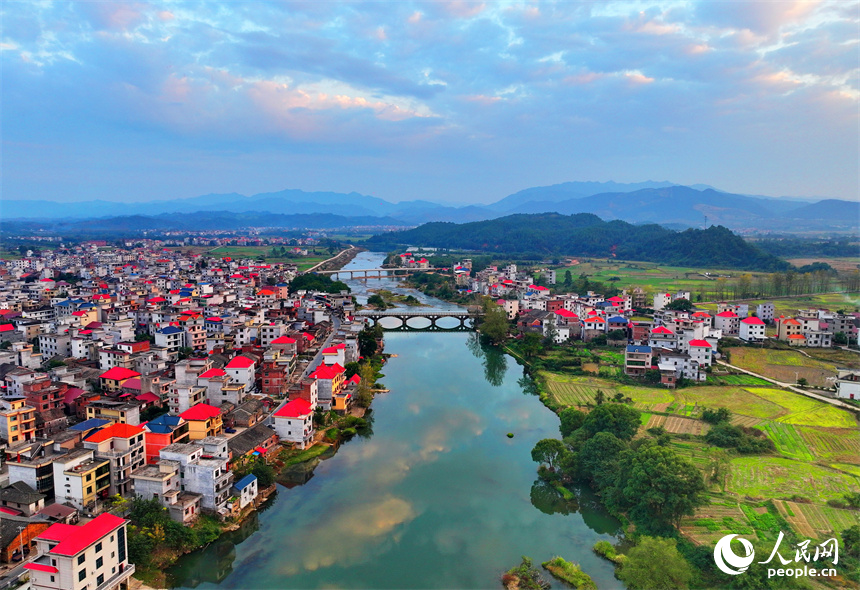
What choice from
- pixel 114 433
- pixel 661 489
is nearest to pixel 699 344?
pixel 661 489

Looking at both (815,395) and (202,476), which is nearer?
(202,476)

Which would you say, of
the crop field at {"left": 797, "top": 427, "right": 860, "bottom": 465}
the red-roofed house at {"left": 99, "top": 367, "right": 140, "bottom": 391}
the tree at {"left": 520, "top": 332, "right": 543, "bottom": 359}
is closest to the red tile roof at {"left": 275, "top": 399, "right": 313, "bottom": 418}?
the red-roofed house at {"left": 99, "top": 367, "right": 140, "bottom": 391}

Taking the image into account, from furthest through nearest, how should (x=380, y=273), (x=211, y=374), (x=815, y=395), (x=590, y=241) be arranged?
(x=590, y=241) → (x=380, y=273) → (x=815, y=395) → (x=211, y=374)

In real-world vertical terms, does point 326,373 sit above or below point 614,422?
above

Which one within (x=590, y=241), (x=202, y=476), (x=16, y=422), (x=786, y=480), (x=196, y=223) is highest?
(x=196, y=223)

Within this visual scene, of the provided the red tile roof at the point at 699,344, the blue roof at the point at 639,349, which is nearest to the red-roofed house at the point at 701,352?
the red tile roof at the point at 699,344

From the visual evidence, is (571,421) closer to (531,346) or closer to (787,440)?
(787,440)

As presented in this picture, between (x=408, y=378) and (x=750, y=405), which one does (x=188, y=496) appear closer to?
(x=408, y=378)

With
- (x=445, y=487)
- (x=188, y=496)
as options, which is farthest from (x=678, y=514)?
(x=188, y=496)
